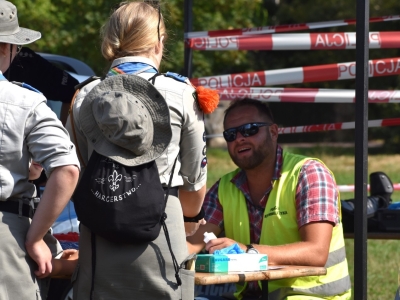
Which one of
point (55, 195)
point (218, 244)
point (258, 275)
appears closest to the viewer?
point (55, 195)

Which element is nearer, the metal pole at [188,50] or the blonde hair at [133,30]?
the blonde hair at [133,30]

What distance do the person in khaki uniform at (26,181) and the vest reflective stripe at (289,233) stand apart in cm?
143

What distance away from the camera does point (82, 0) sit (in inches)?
698

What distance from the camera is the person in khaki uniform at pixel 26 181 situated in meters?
2.84

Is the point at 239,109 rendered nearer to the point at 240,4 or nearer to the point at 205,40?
the point at 205,40

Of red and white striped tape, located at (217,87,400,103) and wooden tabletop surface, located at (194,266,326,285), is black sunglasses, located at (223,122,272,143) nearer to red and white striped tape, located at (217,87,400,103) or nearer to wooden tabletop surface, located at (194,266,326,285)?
wooden tabletop surface, located at (194,266,326,285)

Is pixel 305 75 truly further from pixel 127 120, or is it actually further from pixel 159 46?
pixel 127 120

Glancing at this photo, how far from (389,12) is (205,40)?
21.1 m

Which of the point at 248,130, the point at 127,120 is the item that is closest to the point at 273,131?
the point at 248,130

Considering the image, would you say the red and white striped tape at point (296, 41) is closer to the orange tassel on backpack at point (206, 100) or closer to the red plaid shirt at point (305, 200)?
the red plaid shirt at point (305, 200)

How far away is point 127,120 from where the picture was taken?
2953 millimetres

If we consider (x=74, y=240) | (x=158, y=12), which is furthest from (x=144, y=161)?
(x=74, y=240)

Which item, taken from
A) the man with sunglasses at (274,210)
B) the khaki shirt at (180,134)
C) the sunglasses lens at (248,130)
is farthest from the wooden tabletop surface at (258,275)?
the sunglasses lens at (248,130)

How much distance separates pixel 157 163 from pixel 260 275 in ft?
2.26
